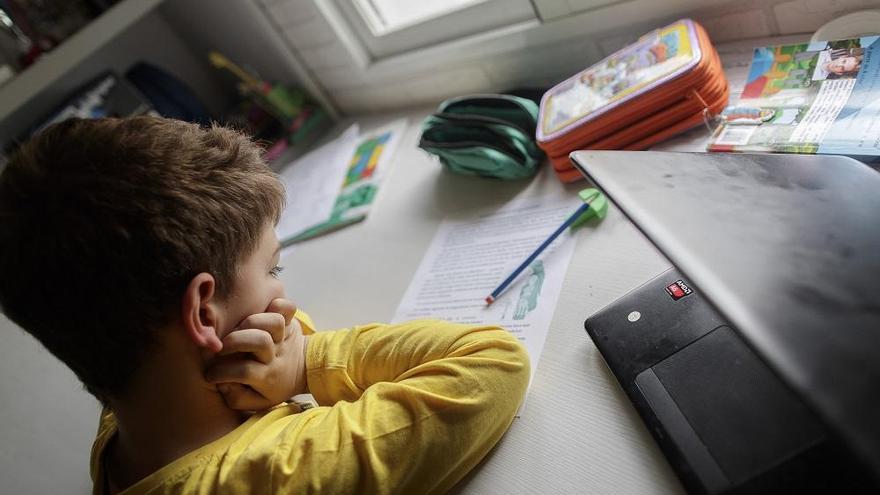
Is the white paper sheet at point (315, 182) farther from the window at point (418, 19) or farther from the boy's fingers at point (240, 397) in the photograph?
the boy's fingers at point (240, 397)

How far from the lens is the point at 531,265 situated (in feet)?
2.61

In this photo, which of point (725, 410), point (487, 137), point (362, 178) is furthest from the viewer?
point (362, 178)

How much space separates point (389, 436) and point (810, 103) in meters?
0.67

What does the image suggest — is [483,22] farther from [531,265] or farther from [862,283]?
[862,283]

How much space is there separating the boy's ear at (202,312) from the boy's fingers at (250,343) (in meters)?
0.01

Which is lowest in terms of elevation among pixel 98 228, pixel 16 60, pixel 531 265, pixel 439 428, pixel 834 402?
pixel 531 265

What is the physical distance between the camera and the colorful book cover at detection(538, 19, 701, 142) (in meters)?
0.82

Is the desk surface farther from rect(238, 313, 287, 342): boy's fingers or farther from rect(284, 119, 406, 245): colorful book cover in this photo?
rect(238, 313, 287, 342): boy's fingers

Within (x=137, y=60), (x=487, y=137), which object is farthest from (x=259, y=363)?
(x=137, y=60)

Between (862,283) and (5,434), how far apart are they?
1.09 m

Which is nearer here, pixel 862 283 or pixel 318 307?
pixel 862 283

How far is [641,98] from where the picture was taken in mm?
816

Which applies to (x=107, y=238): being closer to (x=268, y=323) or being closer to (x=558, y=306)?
(x=268, y=323)

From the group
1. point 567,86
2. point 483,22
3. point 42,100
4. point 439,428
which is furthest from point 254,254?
point 42,100
